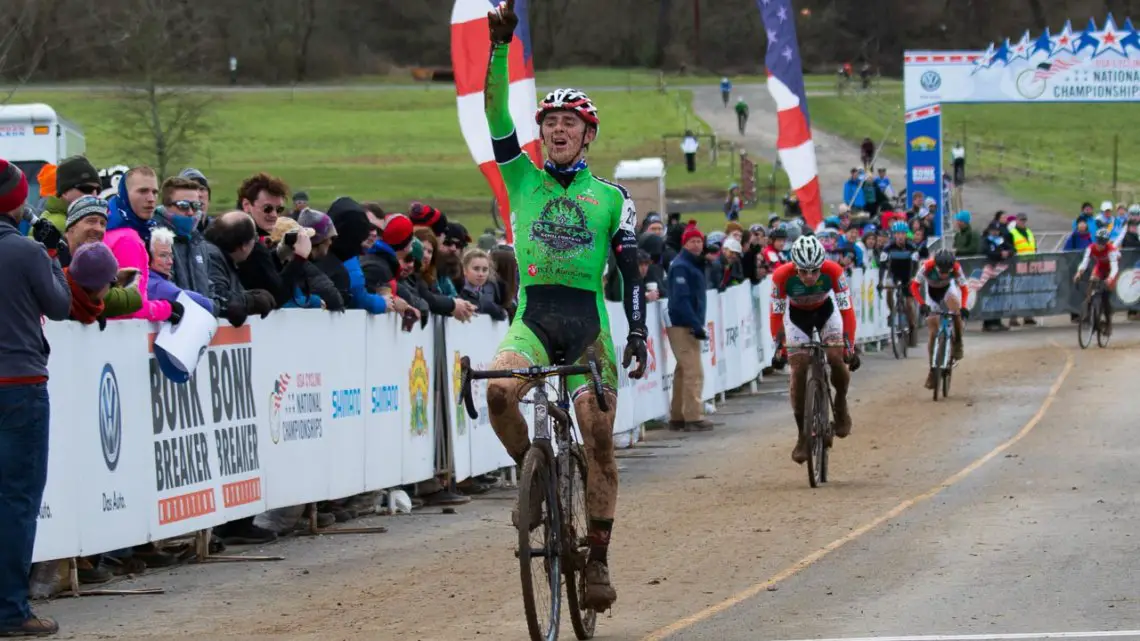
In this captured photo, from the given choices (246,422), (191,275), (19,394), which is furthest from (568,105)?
(246,422)

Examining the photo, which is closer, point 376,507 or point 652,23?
point 376,507

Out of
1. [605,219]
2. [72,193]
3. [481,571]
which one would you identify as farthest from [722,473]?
[605,219]

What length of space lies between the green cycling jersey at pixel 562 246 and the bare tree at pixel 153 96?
1781 inches

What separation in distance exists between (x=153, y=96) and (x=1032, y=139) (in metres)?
46.0

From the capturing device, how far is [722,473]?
17844mm

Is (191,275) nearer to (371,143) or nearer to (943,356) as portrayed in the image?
(943,356)

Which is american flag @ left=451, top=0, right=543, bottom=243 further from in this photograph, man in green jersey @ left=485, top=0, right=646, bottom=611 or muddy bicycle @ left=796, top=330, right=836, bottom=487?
man in green jersey @ left=485, top=0, right=646, bottom=611

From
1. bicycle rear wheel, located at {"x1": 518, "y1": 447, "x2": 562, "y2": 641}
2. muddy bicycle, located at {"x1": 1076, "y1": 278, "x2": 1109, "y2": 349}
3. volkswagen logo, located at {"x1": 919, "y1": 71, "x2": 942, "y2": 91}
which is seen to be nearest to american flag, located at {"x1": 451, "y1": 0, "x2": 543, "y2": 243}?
bicycle rear wheel, located at {"x1": 518, "y1": 447, "x2": 562, "y2": 641}

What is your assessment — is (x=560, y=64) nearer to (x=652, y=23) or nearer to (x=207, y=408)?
(x=652, y=23)

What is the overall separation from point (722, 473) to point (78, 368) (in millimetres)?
8491

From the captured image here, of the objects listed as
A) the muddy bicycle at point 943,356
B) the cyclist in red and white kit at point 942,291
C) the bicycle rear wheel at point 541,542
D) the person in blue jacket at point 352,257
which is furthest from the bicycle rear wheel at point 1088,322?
the bicycle rear wheel at point 541,542

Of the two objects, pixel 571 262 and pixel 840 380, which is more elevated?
pixel 571 262

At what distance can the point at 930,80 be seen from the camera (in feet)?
167

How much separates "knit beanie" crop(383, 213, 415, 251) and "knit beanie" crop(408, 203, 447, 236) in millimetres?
933
